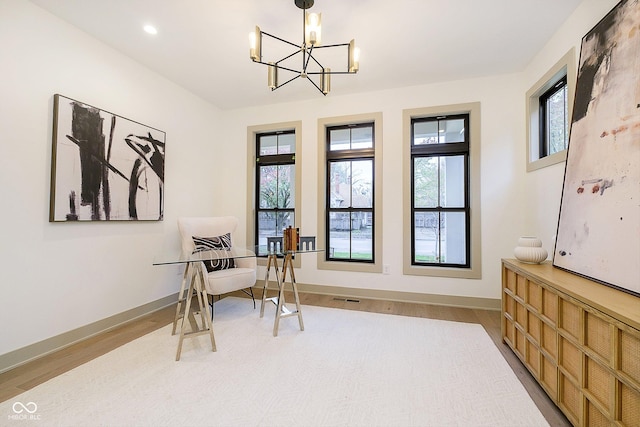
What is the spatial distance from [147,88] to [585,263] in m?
4.22

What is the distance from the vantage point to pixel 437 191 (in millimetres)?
3527

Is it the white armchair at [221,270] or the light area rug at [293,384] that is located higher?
the white armchair at [221,270]

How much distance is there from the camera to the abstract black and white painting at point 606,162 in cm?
144

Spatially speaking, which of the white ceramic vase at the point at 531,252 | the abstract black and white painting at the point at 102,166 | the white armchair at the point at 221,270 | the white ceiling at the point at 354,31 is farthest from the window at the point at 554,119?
the abstract black and white painting at the point at 102,166

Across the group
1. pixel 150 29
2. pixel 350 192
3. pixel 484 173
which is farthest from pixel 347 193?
pixel 150 29

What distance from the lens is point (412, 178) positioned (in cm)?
360

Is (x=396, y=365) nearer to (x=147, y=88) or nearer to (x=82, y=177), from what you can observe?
(x=82, y=177)

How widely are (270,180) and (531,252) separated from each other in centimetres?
334

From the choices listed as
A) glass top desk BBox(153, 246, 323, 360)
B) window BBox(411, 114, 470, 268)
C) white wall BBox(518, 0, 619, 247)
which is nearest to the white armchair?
glass top desk BBox(153, 246, 323, 360)

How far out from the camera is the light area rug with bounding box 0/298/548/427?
1496 millimetres

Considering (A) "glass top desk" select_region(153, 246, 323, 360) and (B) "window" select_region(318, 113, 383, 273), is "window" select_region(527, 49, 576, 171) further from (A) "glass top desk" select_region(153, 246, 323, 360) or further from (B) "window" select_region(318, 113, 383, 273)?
(A) "glass top desk" select_region(153, 246, 323, 360)

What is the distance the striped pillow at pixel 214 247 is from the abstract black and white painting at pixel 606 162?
2.88 m

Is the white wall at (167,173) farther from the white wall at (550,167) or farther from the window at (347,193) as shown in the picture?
the window at (347,193)

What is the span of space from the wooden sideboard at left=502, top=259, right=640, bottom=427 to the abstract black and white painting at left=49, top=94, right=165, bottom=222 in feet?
11.7
